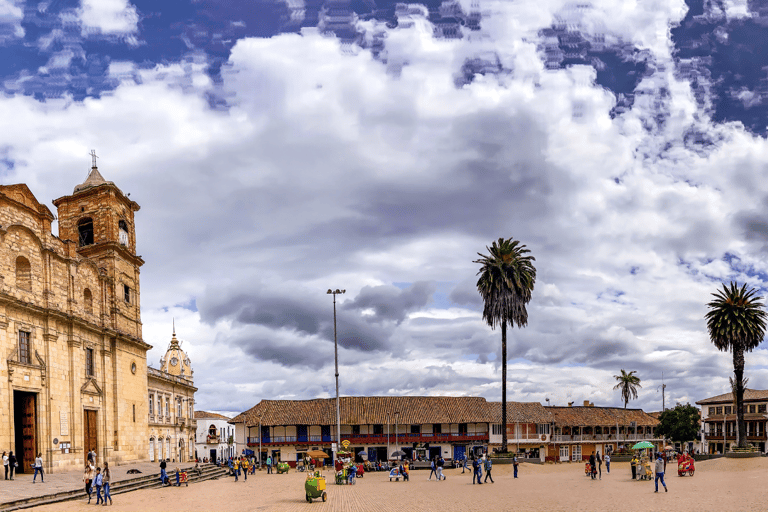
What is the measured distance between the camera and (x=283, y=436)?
77.0 m

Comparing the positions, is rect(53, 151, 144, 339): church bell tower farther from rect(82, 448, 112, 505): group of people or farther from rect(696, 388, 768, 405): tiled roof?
rect(696, 388, 768, 405): tiled roof

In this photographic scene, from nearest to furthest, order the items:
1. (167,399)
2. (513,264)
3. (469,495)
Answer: (469,495), (513,264), (167,399)

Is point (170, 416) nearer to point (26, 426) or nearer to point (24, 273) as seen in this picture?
point (26, 426)

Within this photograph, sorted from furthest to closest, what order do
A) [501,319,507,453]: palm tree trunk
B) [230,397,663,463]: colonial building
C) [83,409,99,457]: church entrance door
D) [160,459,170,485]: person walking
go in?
[230,397,663,463]: colonial building, [501,319,507,453]: palm tree trunk, [83,409,99,457]: church entrance door, [160,459,170,485]: person walking

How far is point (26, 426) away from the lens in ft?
115

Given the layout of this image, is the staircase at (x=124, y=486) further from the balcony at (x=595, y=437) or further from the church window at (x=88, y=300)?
the balcony at (x=595, y=437)

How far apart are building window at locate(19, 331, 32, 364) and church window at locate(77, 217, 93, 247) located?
12414mm

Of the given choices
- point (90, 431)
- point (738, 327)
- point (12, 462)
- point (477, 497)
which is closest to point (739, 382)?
point (738, 327)

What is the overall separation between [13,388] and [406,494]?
18.8 m

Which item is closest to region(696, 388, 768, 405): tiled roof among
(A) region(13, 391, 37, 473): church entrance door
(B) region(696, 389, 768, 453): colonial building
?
(B) region(696, 389, 768, 453): colonial building

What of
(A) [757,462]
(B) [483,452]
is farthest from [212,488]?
(B) [483,452]

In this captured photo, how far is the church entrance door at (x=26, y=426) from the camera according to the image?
113 ft

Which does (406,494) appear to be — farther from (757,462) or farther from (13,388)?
(757,462)

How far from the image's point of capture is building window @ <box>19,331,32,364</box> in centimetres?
3425
